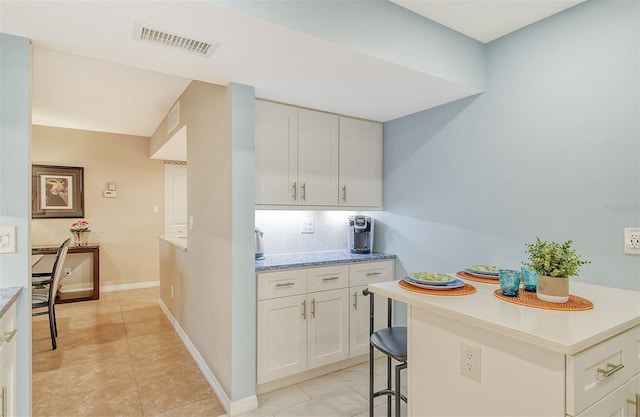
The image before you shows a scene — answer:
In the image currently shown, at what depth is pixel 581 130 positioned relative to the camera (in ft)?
6.13

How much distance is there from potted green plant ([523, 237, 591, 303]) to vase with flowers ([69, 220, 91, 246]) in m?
5.54

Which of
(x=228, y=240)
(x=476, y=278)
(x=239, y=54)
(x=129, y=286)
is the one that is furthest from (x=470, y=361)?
(x=129, y=286)

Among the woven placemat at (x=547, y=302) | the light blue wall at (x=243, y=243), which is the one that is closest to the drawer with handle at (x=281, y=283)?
the light blue wall at (x=243, y=243)

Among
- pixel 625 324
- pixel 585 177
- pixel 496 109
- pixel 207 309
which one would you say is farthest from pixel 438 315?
pixel 207 309

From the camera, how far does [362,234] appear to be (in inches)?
123

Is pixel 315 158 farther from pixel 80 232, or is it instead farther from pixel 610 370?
pixel 80 232

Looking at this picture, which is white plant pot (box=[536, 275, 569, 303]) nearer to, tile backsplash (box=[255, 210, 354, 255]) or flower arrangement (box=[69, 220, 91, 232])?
tile backsplash (box=[255, 210, 354, 255])

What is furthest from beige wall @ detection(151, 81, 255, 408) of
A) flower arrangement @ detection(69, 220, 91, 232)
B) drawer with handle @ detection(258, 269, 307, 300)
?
flower arrangement @ detection(69, 220, 91, 232)

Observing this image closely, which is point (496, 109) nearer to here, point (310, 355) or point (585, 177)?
point (585, 177)

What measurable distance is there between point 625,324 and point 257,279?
6.20ft

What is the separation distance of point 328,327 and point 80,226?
426 cm

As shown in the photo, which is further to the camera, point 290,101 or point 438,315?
point 290,101

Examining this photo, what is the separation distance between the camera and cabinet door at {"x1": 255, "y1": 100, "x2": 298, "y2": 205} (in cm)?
253

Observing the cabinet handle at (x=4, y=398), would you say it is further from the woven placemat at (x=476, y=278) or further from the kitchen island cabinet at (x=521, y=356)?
the woven placemat at (x=476, y=278)
